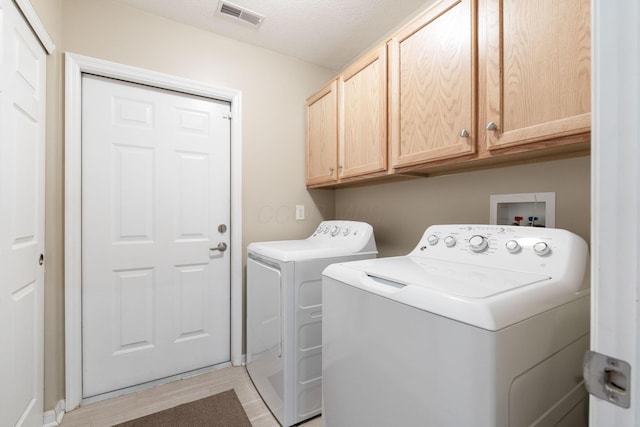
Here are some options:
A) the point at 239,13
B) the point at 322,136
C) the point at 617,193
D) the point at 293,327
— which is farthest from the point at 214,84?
the point at 617,193

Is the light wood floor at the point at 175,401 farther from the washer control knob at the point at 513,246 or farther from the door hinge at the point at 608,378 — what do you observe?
the door hinge at the point at 608,378

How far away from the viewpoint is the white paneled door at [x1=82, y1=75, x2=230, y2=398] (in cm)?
174

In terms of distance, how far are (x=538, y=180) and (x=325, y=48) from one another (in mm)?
1780

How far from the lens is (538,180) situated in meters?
1.27

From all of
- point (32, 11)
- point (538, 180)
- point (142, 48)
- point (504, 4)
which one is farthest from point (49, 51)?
point (538, 180)

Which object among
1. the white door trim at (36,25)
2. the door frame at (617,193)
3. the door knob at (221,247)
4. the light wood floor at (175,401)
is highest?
the white door trim at (36,25)

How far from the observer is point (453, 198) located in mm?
1613

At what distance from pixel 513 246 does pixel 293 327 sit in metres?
1.09

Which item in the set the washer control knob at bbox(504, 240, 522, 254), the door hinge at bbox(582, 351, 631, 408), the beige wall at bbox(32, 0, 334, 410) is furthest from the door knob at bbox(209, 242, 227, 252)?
the door hinge at bbox(582, 351, 631, 408)

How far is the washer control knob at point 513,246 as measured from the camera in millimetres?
1033

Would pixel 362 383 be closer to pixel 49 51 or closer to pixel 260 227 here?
pixel 260 227

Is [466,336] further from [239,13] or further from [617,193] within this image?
[239,13]

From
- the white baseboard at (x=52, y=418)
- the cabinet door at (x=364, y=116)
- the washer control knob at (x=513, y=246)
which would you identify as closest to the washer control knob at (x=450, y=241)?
the washer control knob at (x=513, y=246)

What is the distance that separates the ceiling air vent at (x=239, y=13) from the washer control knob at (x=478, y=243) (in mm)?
1874
